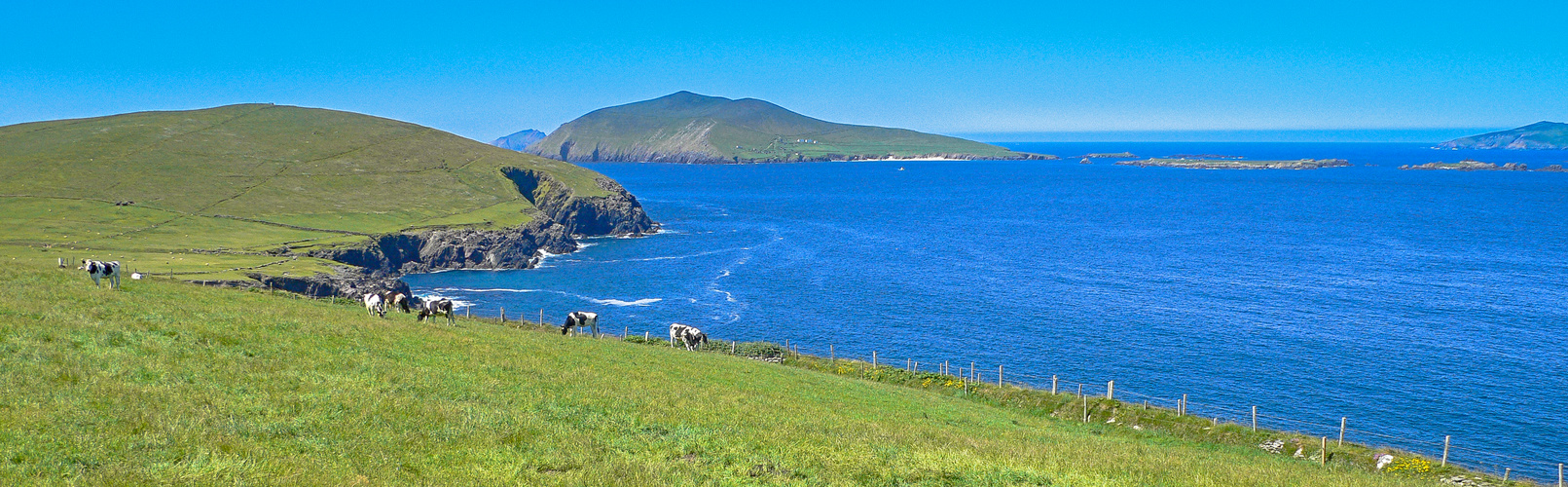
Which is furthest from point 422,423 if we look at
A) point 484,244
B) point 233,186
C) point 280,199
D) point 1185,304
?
point 233,186

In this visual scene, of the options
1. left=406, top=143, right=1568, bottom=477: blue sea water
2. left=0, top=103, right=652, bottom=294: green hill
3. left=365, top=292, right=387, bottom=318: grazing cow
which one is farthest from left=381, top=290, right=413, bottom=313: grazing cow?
left=0, top=103, right=652, bottom=294: green hill

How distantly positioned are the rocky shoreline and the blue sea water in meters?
5.27

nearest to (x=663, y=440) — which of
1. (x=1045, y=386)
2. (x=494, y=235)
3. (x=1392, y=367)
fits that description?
(x=1045, y=386)

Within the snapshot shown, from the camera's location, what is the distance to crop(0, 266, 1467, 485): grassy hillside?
14367mm

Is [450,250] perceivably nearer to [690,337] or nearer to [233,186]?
[233,186]

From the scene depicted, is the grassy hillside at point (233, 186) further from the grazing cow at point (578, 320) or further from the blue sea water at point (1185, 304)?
the grazing cow at point (578, 320)

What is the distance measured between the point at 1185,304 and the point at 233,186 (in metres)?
133

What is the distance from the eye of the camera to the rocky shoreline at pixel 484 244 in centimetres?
8256

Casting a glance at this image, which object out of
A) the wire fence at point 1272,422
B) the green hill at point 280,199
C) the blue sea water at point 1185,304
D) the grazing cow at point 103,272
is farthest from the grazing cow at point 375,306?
the green hill at point 280,199

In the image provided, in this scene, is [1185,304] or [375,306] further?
[1185,304]

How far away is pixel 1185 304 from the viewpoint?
83.9 metres

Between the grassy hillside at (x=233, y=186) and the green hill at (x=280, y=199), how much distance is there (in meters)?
0.32

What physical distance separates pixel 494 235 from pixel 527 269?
9709 millimetres

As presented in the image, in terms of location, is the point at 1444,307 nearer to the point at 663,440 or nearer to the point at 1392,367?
the point at 1392,367
